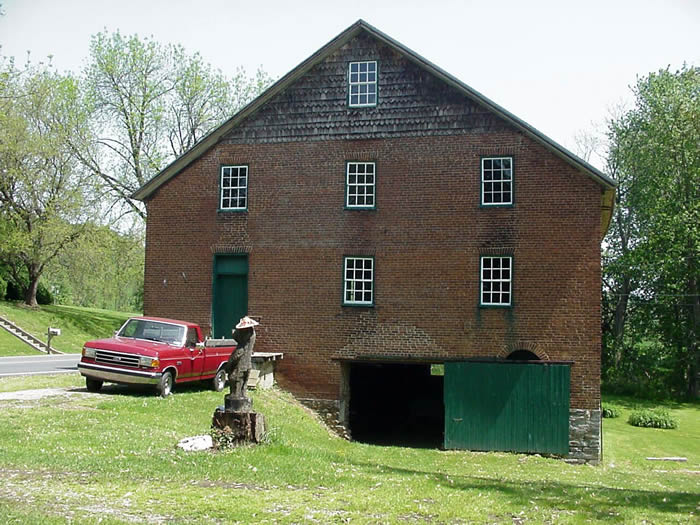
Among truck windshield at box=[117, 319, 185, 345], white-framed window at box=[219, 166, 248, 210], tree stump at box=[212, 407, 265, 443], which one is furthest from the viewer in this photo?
white-framed window at box=[219, 166, 248, 210]

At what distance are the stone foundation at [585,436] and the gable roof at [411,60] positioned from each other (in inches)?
237

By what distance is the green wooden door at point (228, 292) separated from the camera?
74.8 feet

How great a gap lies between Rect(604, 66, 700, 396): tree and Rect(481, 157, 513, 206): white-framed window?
21688 mm

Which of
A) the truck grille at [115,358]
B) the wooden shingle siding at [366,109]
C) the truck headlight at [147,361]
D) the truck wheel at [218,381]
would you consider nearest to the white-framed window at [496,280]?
the wooden shingle siding at [366,109]

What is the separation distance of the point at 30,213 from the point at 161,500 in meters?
36.4

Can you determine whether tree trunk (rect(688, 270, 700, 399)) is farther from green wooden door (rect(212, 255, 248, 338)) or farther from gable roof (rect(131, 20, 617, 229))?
green wooden door (rect(212, 255, 248, 338))

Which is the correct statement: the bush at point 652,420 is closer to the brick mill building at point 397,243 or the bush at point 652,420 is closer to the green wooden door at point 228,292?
the brick mill building at point 397,243

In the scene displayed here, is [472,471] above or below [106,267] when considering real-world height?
below

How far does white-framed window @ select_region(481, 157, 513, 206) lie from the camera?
69.3ft

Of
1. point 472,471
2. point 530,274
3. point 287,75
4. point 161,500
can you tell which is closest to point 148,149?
point 287,75

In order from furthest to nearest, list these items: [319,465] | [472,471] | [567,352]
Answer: [567,352] < [472,471] < [319,465]

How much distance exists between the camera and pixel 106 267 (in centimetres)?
4281

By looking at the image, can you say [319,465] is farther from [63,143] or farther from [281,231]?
[63,143]

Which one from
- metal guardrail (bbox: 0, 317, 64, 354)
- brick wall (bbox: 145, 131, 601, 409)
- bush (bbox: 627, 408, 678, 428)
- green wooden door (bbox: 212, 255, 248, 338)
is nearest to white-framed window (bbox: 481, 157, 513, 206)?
brick wall (bbox: 145, 131, 601, 409)
